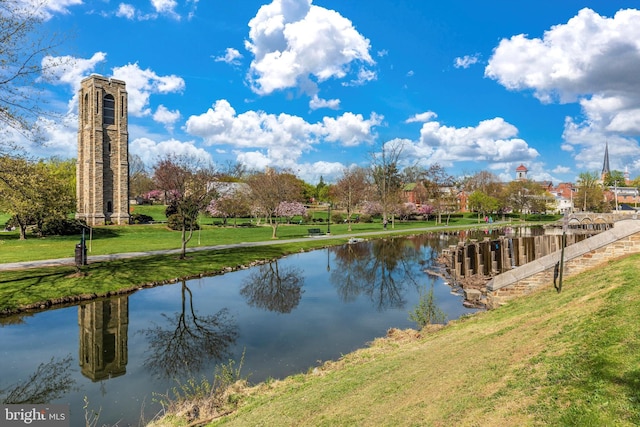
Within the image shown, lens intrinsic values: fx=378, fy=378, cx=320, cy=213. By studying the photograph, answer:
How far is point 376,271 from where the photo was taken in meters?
28.4

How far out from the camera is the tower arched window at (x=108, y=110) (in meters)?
47.5

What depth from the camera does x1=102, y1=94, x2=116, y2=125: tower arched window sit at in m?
47.5

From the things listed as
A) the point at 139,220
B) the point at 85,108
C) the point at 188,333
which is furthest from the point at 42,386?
the point at 139,220

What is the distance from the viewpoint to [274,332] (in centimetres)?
1495

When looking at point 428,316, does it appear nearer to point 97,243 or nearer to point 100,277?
point 100,277

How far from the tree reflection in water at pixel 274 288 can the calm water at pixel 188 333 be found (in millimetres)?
65

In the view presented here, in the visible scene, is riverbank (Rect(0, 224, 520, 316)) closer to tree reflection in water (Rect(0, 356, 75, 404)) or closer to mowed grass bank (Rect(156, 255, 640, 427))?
tree reflection in water (Rect(0, 356, 75, 404))

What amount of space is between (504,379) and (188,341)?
11504 millimetres

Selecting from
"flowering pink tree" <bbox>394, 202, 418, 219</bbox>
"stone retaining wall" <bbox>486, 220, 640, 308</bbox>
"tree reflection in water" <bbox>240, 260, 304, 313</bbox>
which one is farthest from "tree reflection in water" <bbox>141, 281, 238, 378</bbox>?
"flowering pink tree" <bbox>394, 202, 418, 219</bbox>

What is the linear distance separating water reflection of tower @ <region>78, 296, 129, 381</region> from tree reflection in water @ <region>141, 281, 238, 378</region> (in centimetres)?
91

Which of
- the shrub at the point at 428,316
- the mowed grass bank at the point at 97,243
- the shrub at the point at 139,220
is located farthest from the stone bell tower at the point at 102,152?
the shrub at the point at 428,316

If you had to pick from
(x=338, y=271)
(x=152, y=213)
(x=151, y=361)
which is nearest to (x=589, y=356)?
(x=151, y=361)

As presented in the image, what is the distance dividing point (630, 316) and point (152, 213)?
81.0 metres

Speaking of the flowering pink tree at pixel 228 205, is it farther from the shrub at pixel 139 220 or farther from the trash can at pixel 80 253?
the trash can at pixel 80 253
